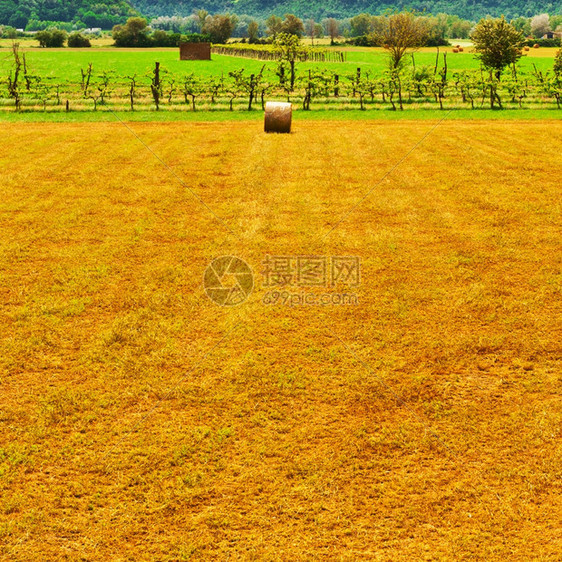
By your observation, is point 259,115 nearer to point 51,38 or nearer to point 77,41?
point 51,38

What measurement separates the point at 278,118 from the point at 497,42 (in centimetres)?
2255

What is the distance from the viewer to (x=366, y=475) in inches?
264

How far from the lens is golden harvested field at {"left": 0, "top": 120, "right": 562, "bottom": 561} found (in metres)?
6.05

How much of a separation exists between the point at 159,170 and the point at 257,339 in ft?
39.3

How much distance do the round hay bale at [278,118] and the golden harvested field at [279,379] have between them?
32.0 ft

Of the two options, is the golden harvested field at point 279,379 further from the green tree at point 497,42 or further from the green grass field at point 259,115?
the green tree at point 497,42

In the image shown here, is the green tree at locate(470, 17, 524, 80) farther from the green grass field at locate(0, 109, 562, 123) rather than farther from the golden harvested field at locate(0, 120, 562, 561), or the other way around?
the golden harvested field at locate(0, 120, 562, 561)

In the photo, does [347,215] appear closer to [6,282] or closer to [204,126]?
[6,282]

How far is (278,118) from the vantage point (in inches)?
1038

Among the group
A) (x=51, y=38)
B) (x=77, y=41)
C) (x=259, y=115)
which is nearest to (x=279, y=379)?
(x=259, y=115)

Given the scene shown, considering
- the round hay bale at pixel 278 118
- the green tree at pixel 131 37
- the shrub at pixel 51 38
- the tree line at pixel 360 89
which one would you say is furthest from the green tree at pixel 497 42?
the shrub at pixel 51 38

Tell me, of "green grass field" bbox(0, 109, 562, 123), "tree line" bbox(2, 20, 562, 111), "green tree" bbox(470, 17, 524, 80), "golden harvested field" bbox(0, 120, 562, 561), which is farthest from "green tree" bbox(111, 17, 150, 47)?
"golden harvested field" bbox(0, 120, 562, 561)

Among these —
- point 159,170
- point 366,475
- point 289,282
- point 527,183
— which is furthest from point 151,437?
point 527,183

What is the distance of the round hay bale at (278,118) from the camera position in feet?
86.5
